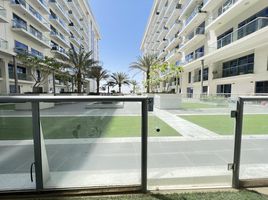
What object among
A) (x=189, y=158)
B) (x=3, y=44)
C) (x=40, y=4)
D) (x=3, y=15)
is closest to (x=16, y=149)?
(x=189, y=158)

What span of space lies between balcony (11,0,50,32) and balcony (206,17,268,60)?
2766 cm

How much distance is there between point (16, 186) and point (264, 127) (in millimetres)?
6221

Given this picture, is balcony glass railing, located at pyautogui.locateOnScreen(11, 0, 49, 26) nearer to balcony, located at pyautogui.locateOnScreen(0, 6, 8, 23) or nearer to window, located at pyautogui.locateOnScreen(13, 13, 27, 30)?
window, located at pyautogui.locateOnScreen(13, 13, 27, 30)

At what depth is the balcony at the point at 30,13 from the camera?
80.5 feet

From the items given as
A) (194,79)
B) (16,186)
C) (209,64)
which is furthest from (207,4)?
(16,186)

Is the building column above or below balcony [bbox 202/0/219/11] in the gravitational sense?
below

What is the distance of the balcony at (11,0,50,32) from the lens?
24.5 meters

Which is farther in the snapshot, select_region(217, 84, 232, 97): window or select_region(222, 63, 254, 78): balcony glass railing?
select_region(217, 84, 232, 97): window

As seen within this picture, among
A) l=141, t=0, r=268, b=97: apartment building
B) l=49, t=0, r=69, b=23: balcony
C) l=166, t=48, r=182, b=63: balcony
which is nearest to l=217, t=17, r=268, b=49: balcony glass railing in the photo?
l=141, t=0, r=268, b=97: apartment building

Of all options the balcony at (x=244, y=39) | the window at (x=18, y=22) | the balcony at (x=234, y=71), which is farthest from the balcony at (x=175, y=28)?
the window at (x=18, y=22)

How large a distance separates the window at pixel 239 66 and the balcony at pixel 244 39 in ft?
3.43

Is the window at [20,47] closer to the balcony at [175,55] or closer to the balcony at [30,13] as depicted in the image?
the balcony at [30,13]

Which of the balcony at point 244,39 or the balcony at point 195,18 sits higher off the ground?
the balcony at point 195,18

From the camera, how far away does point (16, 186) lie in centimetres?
286
